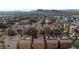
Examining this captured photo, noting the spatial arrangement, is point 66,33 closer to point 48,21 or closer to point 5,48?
point 48,21

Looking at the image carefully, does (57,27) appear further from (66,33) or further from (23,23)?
(23,23)

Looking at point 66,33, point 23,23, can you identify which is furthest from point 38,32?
point 66,33

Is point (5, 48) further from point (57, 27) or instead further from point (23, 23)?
point (57, 27)

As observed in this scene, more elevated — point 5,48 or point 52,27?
point 52,27
